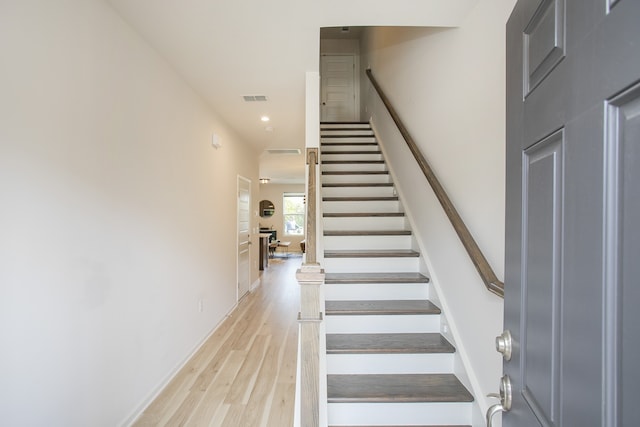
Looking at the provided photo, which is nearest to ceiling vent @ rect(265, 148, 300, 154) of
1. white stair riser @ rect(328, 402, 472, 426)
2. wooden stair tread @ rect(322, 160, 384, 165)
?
wooden stair tread @ rect(322, 160, 384, 165)

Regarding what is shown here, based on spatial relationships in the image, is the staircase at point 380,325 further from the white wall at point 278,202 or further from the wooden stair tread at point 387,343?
the white wall at point 278,202

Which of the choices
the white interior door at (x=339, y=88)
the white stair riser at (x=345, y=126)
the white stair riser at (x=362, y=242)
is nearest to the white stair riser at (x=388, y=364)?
the white stair riser at (x=362, y=242)

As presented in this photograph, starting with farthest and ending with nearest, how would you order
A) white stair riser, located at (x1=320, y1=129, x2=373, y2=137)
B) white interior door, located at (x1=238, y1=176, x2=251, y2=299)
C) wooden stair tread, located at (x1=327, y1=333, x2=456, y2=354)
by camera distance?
white interior door, located at (x1=238, y1=176, x2=251, y2=299)
white stair riser, located at (x1=320, y1=129, x2=373, y2=137)
wooden stair tread, located at (x1=327, y1=333, x2=456, y2=354)

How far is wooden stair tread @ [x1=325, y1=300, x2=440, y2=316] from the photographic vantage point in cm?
213

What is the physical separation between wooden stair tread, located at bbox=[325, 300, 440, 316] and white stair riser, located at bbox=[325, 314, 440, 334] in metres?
0.04

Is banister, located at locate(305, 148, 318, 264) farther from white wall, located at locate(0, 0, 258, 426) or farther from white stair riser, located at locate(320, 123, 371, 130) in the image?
white stair riser, located at locate(320, 123, 371, 130)

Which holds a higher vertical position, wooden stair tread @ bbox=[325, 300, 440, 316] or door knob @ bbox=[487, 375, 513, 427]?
door knob @ bbox=[487, 375, 513, 427]

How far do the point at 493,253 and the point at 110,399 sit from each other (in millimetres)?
2363

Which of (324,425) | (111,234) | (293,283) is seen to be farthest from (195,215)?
(293,283)

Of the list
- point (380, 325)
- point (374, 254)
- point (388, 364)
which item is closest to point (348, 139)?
point (374, 254)

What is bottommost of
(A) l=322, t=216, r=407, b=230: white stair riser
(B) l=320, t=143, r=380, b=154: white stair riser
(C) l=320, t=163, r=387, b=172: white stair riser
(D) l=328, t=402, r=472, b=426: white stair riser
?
(D) l=328, t=402, r=472, b=426: white stair riser

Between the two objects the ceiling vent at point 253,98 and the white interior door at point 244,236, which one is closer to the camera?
the ceiling vent at point 253,98

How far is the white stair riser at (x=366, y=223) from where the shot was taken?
3.03 metres

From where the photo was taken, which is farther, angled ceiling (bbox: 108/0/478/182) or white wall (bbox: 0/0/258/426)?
angled ceiling (bbox: 108/0/478/182)
